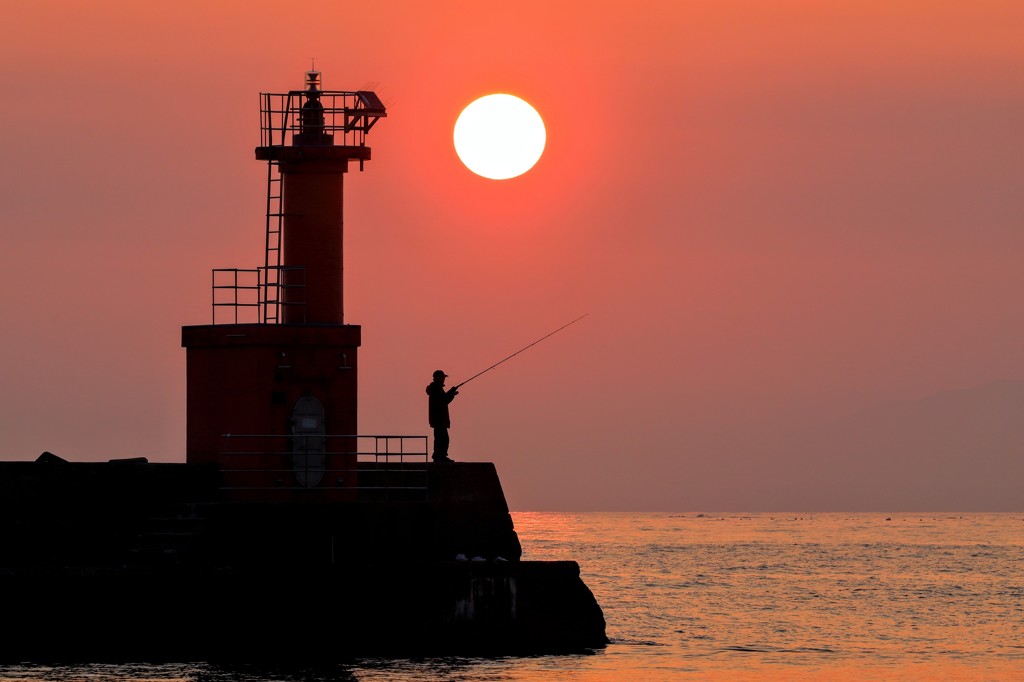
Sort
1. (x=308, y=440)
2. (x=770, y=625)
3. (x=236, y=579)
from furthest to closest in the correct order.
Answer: (x=770, y=625), (x=308, y=440), (x=236, y=579)

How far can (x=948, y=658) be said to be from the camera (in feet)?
142

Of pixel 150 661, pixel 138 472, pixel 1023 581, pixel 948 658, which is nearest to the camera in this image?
pixel 150 661

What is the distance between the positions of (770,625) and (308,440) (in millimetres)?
20533

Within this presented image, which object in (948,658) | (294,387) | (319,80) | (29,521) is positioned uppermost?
(319,80)

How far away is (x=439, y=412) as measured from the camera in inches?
1490

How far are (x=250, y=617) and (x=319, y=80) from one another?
Result: 1091 centimetres

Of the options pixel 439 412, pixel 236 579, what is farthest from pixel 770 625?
pixel 236 579

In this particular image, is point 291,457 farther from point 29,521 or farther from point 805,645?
point 805,645

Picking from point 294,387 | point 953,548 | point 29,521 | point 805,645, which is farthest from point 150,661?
point 953,548

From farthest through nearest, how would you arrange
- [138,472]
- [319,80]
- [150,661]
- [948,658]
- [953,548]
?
1. [953,548]
2. [948,658]
3. [319,80]
4. [138,472]
5. [150,661]

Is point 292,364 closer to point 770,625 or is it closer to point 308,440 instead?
point 308,440

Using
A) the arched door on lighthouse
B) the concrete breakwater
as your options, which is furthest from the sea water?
the arched door on lighthouse

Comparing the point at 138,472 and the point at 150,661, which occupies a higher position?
the point at 138,472

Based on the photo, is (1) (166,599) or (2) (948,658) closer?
(1) (166,599)
